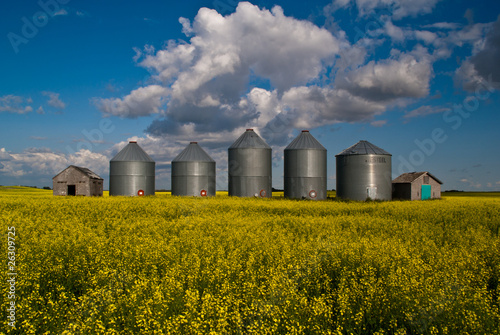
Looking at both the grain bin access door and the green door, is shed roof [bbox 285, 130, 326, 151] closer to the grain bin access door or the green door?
the grain bin access door

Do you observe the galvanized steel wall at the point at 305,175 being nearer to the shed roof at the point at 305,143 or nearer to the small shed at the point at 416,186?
the shed roof at the point at 305,143

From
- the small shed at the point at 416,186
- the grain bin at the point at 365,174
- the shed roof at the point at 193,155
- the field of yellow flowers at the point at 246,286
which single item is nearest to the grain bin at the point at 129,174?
the shed roof at the point at 193,155

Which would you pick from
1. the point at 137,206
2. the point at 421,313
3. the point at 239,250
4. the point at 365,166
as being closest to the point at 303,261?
the point at 239,250

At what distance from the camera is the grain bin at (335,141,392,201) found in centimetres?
3359

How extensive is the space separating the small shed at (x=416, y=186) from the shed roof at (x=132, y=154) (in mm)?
30629

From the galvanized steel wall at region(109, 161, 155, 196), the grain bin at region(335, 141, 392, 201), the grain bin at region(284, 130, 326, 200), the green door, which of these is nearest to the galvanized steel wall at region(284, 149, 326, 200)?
the grain bin at region(284, 130, 326, 200)

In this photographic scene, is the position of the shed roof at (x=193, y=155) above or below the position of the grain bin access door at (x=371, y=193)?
above

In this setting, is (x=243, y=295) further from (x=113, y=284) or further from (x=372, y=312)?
(x=113, y=284)

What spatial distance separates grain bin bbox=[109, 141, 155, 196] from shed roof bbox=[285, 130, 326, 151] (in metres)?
17.0

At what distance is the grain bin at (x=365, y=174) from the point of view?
33.6 metres

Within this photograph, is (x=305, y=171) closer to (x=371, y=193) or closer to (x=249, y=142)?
(x=249, y=142)

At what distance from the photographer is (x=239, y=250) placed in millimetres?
9008

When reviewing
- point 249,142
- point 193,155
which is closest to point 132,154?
point 193,155

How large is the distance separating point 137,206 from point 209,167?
1577cm
